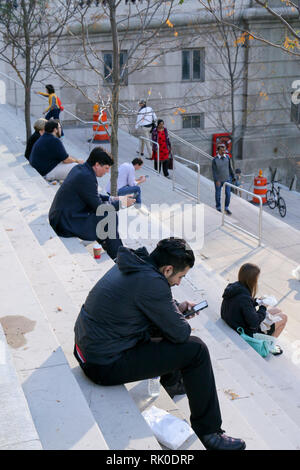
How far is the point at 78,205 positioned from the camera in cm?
679

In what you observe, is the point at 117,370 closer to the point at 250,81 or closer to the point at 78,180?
the point at 78,180

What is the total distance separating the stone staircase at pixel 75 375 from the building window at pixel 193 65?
596 inches

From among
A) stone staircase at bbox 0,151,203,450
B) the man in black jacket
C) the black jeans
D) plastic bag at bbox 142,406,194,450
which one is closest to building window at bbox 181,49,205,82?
stone staircase at bbox 0,151,203,450

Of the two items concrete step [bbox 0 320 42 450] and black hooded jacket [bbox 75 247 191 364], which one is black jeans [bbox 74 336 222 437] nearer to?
black hooded jacket [bbox 75 247 191 364]

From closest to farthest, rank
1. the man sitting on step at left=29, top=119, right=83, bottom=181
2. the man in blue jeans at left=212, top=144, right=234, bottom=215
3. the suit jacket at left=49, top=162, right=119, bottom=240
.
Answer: the suit jacket at left=49, top=162, right=119, bottom=240 < the man sitting on step at left=29, top=119, right=83, bottom=181 < the man in blue jeans at left=212, top=144, right=234, bottom=215

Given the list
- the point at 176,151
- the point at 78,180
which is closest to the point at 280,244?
the point at 78,180

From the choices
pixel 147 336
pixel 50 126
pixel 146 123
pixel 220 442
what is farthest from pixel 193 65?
pixel 220 442

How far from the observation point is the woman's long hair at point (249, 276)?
5.92 metres

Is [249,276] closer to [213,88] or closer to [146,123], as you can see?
[146,123]

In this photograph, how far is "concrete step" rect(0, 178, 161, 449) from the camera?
3.39 meters

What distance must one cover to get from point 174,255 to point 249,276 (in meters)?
2.39

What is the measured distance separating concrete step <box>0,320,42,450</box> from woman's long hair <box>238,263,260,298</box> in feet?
9.80

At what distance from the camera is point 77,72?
19922 mm
